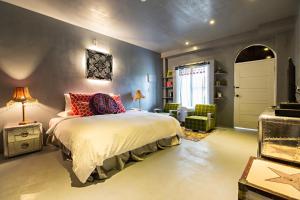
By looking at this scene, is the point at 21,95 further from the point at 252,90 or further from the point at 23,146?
the point at 252,90

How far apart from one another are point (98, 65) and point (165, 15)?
205 centimetres

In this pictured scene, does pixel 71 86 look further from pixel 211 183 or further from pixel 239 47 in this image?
pixel 239 47

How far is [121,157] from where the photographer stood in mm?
2342

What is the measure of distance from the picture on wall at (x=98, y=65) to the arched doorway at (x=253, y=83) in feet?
11.9

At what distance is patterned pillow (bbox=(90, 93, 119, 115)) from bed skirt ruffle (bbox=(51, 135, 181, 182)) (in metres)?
0.95

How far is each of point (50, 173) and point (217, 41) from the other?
498 centimetres

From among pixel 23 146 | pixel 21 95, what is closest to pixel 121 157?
pixel 23 146

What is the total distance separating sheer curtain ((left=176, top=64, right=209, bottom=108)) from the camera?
5.11 meters

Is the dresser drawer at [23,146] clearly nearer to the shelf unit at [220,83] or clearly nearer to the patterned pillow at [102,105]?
the patterned pillow at [102,105]

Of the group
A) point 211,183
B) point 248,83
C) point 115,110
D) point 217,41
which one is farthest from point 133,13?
point 248,83

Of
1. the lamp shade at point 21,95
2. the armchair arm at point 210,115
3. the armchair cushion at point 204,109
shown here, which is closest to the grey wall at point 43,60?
the lamp shade at point 21,95

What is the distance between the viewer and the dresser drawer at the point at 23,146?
260 cm

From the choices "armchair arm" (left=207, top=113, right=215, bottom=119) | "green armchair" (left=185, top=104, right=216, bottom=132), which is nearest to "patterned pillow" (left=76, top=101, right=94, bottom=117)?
"green armchair" (left=185, top=104, right=216, bottom=132)

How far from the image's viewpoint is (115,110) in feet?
11.8
